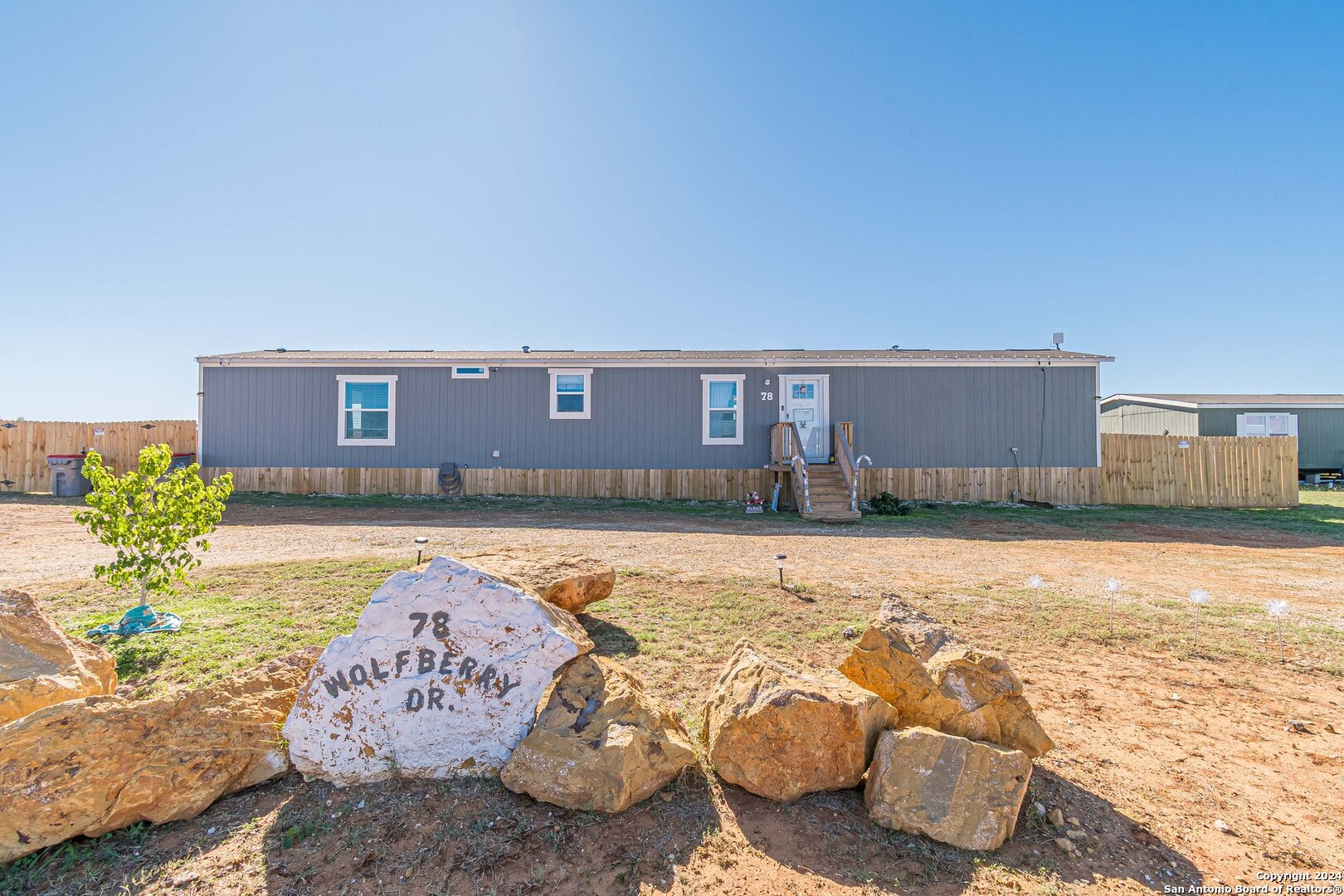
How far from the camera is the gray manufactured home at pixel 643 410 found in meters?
14.3

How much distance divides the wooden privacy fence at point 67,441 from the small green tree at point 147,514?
13584mm

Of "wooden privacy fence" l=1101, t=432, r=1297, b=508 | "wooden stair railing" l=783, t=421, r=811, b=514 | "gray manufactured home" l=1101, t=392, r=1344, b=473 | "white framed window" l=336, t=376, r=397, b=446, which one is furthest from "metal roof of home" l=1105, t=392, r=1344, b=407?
"white framed window" l=336, t=376, r=397, b=446

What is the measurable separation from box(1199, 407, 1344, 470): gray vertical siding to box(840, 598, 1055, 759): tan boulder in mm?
26197

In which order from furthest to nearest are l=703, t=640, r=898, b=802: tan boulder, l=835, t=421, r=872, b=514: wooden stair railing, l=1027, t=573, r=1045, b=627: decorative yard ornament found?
l=835, t=421, r=872, b=514: wooden stair railing
l=1027, t=573, r=1045, b=627: decorative yard ornament
l=703, t=640, r=898, b=802: tan boulder

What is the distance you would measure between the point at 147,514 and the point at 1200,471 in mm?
19574

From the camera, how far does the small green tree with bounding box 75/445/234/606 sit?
423 cm

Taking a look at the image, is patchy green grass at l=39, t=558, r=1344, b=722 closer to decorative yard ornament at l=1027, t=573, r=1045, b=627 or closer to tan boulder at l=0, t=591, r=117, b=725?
decorative yard ornament at l=1027, t=573, r=1045, b=627

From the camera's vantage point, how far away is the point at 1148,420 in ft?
77.8

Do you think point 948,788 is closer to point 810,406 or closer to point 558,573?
point 558,573

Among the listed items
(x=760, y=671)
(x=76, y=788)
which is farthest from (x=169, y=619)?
(x=760, y=671)

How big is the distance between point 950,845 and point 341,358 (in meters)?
16.1

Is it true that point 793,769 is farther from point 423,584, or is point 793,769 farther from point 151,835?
point 151,835

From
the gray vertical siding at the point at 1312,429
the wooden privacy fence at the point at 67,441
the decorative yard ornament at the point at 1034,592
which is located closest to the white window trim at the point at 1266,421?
the gray vertical siding at the point at 1312,429

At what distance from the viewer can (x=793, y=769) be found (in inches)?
98.0
